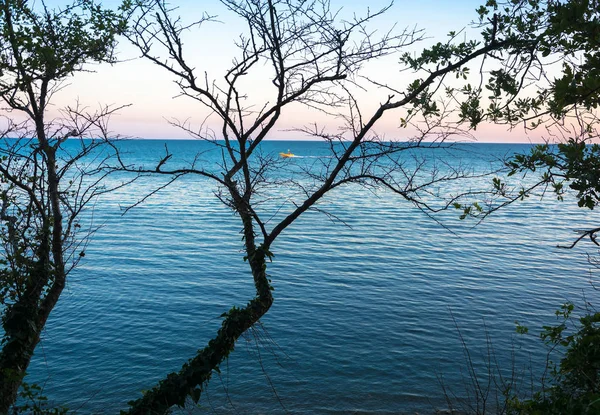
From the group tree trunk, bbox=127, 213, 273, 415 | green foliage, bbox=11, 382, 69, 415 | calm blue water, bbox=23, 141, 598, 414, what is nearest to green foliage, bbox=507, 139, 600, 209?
calm blue water, bbox=23, 141, 598, 414

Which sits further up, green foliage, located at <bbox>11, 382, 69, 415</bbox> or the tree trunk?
the tree trunk

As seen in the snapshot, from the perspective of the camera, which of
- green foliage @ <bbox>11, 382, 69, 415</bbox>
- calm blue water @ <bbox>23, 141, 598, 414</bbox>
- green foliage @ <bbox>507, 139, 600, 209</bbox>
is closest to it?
green foliage @ <bbox>507, 139, 600, 209</bbox>

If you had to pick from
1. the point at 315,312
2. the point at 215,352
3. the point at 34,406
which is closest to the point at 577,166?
the point at 215,352

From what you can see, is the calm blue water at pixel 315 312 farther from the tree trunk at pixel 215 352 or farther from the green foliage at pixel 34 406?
the green foliage at pixel 34 406

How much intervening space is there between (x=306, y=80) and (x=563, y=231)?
96.0 feet

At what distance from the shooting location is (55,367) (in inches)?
495

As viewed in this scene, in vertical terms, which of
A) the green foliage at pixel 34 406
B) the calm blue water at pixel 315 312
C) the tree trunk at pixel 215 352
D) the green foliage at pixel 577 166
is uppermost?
the green foliage at pixel 577 166

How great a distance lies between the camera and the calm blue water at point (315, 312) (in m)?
11.6

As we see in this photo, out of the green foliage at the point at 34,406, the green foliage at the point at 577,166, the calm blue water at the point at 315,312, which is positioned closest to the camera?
the green foliage at the point at 577,166

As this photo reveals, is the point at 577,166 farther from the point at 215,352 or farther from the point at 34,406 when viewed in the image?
the point at 34,406

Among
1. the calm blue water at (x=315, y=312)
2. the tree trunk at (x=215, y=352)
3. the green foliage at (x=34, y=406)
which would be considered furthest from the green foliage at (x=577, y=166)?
the green foliage at (x=34, y=406)

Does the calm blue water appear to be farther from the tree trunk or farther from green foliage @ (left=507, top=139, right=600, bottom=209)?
the tree trunk

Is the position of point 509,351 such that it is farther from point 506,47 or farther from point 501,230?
point 501,230

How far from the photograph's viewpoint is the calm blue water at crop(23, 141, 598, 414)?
11633mm
